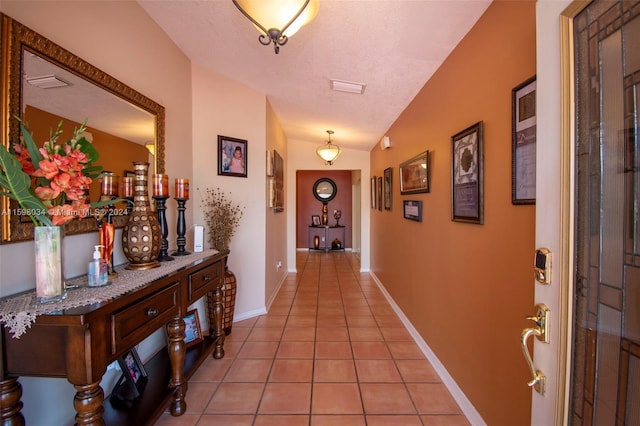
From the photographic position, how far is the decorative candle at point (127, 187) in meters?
1.69

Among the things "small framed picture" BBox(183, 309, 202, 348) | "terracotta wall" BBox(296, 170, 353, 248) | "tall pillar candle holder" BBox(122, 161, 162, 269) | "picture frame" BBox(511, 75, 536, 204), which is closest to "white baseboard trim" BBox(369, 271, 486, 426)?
"picture frame" BBox(511, 75, 536, 204)

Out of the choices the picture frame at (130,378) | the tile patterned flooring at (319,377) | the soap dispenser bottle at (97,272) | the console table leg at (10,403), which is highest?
the soap dispenser bottle at (97,272)

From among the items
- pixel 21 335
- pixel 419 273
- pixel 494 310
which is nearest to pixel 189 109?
pixel 21 335

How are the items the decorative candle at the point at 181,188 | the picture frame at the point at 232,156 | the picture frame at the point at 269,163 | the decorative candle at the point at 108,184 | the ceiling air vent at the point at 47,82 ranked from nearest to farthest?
the ceiling air vent at the point at 47,82 → the decorative candle at the point at 108,184 → the decorative candle at the point at 181,188 → the picture frame at the point at 232,156 → the picture frame at the point at 269,163

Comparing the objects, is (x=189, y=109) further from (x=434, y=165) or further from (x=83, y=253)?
(x=434, y=165)

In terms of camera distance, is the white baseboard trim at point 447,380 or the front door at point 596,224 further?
the white baseboard trim at point 447,380

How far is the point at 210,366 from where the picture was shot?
7.51 feet

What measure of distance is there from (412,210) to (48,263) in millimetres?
2638

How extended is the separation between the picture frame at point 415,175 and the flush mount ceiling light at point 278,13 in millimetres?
1545

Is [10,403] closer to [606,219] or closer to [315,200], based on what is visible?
[606,219]

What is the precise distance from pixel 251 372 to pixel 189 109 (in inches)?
96.2

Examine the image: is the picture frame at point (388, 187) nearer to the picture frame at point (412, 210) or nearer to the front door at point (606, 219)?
the picture frame at point (412, 210)

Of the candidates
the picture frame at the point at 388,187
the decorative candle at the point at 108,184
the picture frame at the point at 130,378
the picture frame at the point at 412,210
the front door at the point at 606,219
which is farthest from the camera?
the picture frame at the point at 388,187

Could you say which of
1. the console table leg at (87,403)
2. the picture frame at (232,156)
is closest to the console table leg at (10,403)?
the console table leg at (87,403)
